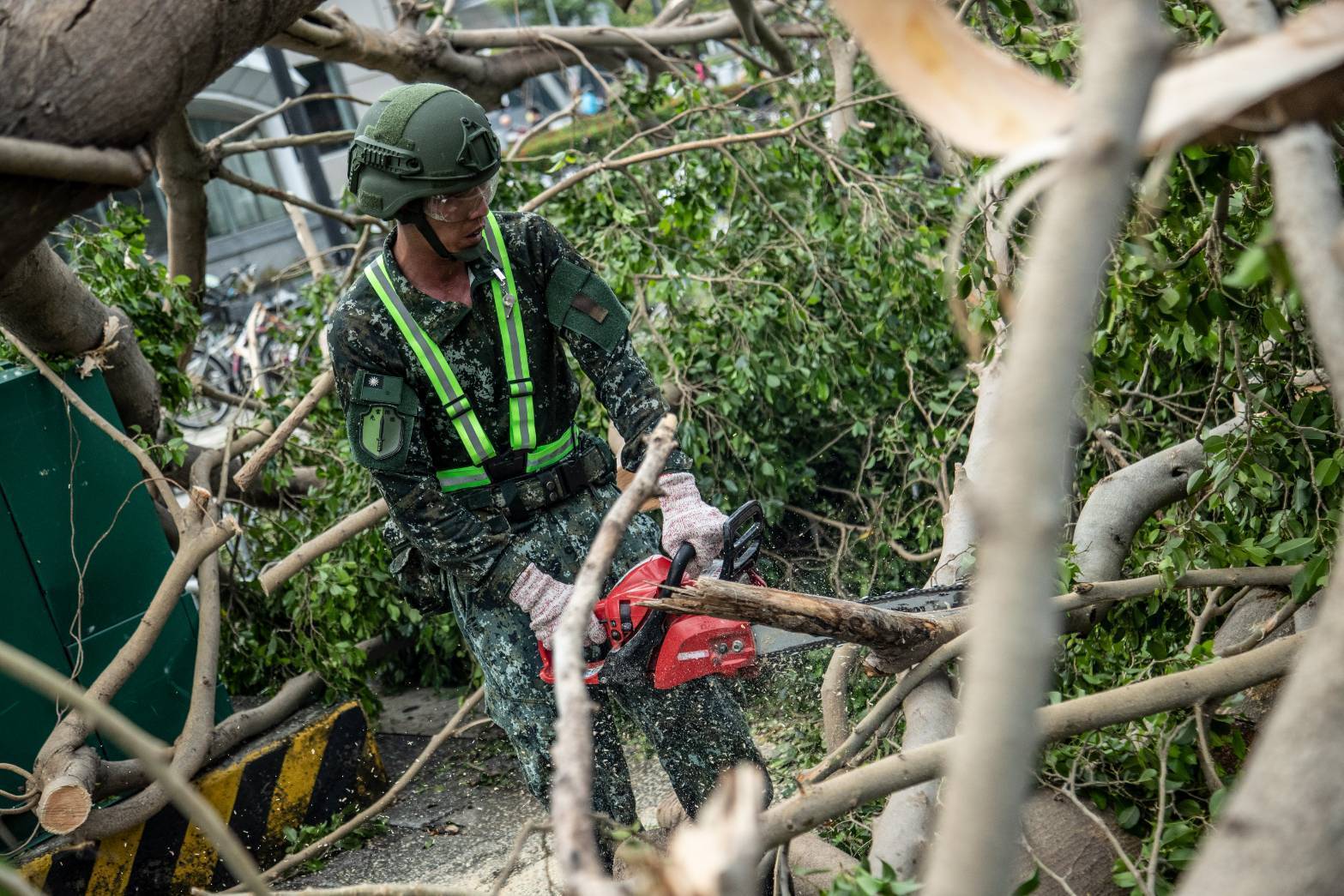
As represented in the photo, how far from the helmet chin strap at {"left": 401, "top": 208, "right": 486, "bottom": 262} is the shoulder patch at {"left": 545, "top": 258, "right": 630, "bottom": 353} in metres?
0.21

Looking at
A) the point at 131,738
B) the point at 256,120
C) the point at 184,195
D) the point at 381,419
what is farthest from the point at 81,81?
the point at 256,120

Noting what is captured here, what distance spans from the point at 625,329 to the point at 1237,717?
1.75 meters

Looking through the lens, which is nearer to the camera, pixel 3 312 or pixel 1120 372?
pixel 1120 372

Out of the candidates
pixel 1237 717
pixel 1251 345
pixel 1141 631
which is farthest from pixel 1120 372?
pixel 1237 717

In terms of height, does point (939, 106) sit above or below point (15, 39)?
below

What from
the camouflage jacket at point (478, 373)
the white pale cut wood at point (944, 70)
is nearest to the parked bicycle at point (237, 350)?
the camouflage jacket at point (478, 373)

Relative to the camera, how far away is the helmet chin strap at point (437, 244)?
3090mm

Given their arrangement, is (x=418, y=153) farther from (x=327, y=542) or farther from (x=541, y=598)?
(x=327, y=542)

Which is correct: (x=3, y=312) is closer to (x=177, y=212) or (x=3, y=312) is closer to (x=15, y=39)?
(x=177, y=212)

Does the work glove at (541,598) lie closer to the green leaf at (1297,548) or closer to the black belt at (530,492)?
the black belt at (530,492)

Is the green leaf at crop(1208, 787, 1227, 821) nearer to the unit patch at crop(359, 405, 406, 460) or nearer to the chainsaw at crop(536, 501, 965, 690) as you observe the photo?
the chainsaw at crop(536, 501, 965, 690)

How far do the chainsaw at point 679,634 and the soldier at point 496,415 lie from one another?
112 millimetres

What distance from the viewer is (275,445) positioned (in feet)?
14.3

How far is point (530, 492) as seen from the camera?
3.27 m
